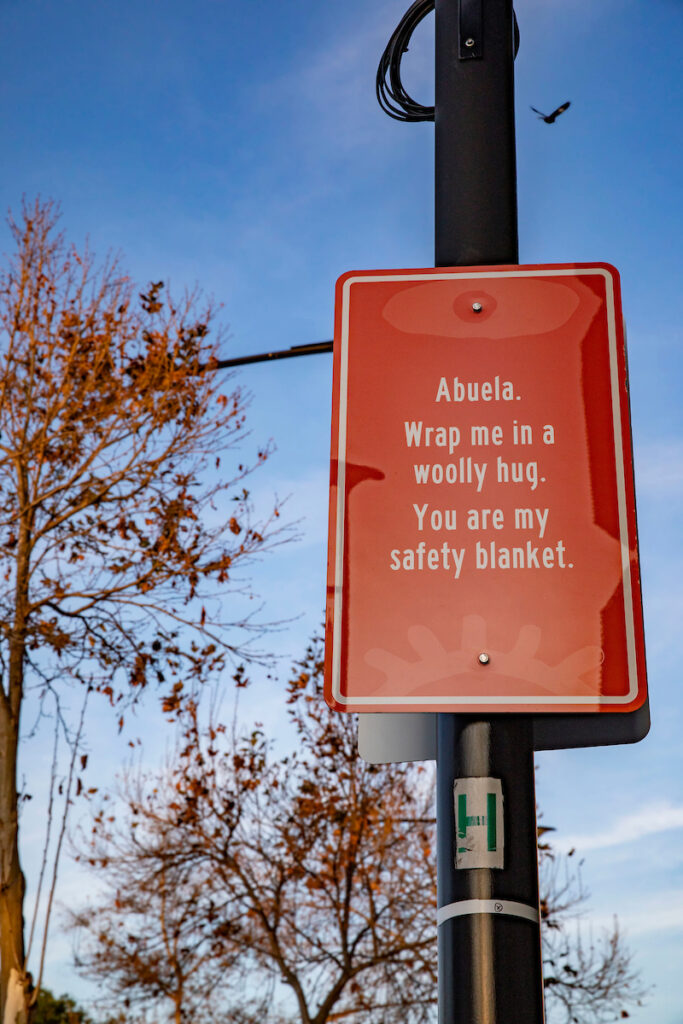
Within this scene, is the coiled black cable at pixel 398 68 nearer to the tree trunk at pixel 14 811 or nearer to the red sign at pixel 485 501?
the red sign at pixel 485 501

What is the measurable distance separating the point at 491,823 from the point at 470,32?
5.95 feet

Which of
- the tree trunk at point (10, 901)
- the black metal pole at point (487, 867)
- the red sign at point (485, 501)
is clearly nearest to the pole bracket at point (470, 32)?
→ the black metal pole at point (487, 867)

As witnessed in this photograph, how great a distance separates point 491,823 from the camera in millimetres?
1818

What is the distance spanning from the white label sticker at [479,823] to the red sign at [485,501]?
15cm

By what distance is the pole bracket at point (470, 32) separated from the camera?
8.16 ft

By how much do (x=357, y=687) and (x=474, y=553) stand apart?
0.32 m

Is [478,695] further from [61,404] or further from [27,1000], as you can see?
[61,404]

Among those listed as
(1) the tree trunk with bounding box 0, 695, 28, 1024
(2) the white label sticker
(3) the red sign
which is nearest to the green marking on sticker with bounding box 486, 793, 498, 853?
(2) the white label sticker

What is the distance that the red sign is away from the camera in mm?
1859

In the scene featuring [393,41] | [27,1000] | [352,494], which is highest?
[393,41]

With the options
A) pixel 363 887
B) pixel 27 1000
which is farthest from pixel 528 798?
pixel 363 887

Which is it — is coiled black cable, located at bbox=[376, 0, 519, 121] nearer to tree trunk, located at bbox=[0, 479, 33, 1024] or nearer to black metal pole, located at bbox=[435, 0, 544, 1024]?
Result: black metal pole, located at bbox=[435, 0, 544, 1024]

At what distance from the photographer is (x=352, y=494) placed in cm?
203

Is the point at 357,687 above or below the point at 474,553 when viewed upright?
below
